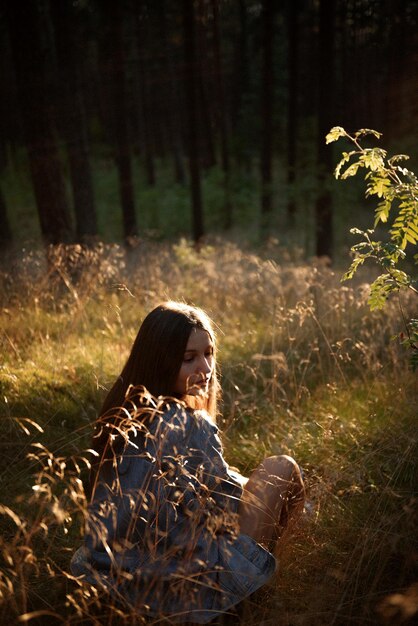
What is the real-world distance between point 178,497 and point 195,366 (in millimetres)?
567

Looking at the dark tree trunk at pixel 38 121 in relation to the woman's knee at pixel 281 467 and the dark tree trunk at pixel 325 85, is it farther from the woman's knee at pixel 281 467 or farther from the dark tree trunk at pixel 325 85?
the woman's knee at pixel 281 467

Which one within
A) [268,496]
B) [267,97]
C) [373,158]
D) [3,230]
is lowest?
[3,230]

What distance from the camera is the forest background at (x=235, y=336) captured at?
8.09 ft

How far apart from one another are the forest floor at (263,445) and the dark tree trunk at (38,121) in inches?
72.0

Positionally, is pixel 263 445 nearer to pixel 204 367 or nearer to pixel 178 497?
pixel 204 367

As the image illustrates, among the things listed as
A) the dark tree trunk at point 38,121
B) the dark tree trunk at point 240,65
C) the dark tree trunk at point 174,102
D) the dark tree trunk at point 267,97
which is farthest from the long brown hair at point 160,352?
the dark tree trunk at point 240,65

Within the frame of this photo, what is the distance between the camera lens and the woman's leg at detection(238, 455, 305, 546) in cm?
253

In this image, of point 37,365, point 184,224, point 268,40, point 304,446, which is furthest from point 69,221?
point 184,224

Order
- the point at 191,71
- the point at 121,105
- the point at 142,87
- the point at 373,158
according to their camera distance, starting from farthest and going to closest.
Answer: the point at 142,87, the point at 121,105, the point at 191,71, the point at 373,158

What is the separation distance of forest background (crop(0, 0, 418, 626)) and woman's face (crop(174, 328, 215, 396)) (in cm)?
61

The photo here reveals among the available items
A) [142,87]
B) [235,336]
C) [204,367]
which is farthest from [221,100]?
[204,367]

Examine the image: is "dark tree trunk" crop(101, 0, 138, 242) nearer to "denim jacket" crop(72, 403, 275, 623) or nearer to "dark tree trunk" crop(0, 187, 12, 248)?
"dark tree trunk" crop(0, 187, 12, 248)

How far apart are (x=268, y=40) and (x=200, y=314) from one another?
14.4 meters

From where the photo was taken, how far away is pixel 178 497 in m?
2.32
